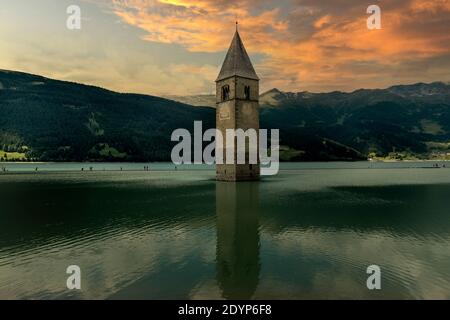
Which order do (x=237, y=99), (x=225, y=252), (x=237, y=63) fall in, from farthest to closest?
(x=237, y=63) < (x=237, y=99) < (x=225, y=252)

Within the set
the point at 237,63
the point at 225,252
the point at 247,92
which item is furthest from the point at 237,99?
the point at 225,252

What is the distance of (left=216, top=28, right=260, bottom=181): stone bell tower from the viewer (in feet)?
199

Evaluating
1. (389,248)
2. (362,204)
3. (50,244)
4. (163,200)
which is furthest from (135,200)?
(389,248)

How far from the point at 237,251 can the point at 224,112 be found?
158ft

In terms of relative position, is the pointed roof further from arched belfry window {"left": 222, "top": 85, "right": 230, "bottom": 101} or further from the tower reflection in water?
the tower reflection in water

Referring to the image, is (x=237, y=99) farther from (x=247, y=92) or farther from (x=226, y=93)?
(x=226, y=93)

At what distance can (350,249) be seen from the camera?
1720 cm

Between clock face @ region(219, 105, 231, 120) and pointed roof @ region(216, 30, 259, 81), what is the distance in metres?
5.81

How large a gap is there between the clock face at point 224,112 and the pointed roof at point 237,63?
19.1ft

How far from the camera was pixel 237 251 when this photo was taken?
16719 mm

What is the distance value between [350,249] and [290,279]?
20.2ft

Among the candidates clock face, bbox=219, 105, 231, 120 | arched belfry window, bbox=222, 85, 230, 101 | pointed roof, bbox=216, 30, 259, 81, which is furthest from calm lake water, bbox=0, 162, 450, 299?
pointed roof, bbox=216, 30, 259, 81

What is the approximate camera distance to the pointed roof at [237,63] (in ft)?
202

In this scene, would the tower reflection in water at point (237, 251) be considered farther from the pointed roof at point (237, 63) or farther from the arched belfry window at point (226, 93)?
the pointed roof at point (237, 63)
